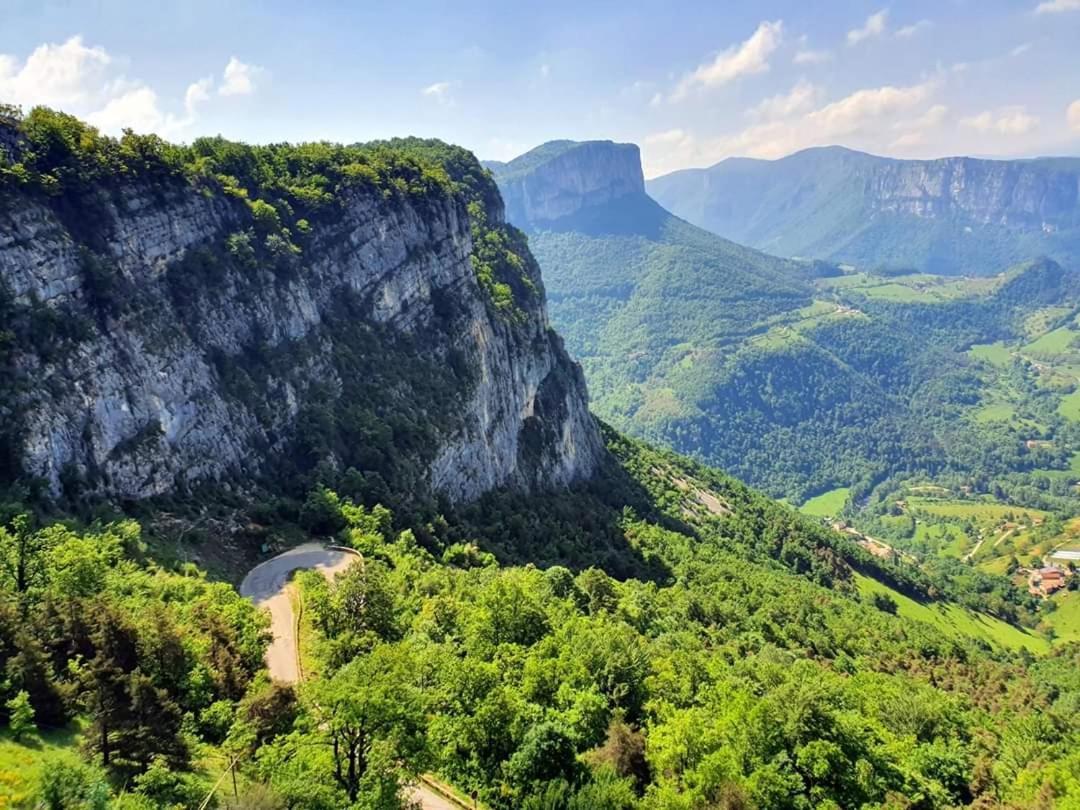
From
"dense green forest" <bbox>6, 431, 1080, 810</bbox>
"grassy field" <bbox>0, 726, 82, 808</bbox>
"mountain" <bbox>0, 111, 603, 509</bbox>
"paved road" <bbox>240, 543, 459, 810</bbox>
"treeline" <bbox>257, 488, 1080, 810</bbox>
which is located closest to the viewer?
"grassy field" <bbox>0, 726, 82, 808</bbox>

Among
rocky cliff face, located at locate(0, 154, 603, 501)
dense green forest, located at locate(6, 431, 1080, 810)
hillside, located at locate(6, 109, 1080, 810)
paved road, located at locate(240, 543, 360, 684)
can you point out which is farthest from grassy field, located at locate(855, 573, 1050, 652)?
paved road, located at locate(240, 543, 360, 684)

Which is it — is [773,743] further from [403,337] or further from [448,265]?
[448,265]

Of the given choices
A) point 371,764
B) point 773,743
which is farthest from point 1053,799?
point 371,764

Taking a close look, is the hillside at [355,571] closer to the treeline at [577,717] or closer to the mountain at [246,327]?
the treeline at [577,717]

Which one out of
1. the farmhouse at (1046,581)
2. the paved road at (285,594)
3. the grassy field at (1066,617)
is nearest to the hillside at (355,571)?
the paved road at (285,594)

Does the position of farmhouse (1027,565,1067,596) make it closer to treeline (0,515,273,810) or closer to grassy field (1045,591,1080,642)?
grassy field (1045,591,1080,642)

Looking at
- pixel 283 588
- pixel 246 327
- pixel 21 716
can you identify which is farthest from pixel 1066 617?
pixel 21 716
